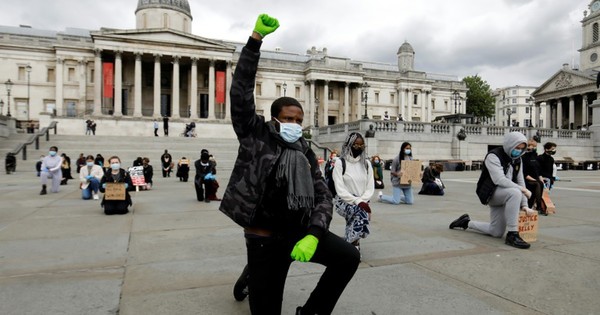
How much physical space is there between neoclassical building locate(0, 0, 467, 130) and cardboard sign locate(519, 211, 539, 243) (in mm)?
46315

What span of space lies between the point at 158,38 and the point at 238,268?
51.5 meters

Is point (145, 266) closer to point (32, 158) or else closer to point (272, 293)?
point (272, 293)

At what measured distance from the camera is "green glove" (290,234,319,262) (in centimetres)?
259

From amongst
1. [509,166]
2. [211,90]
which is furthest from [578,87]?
[509,166]

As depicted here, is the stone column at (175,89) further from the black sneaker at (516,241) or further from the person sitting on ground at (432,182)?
the black sneaker at (516,241)

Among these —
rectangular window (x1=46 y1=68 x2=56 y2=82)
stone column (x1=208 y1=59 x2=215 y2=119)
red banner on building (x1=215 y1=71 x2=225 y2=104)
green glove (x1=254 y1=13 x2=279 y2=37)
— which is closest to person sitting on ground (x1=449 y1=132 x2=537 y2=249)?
green glove (x1=254 y1=13 x2=279 y2=37)

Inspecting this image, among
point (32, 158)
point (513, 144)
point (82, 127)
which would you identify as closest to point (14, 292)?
point (513, 144)

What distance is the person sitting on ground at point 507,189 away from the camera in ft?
19.1

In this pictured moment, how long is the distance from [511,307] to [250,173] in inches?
100

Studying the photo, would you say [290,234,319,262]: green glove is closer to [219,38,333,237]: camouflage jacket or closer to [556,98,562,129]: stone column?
[219,38,333,237]: camouflage jacket

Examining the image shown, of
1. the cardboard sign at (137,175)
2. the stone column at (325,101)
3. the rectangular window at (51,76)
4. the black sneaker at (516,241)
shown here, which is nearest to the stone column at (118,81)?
the rectangular window at (51,76)

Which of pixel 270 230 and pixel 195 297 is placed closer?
pixel 270 230

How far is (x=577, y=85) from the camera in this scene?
65438 mm

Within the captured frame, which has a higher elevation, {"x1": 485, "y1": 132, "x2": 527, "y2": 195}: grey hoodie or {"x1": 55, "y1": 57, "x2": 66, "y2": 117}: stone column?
{"x1": 55, "y1": 57, "x2": 66, "y2": 117}: stone column
